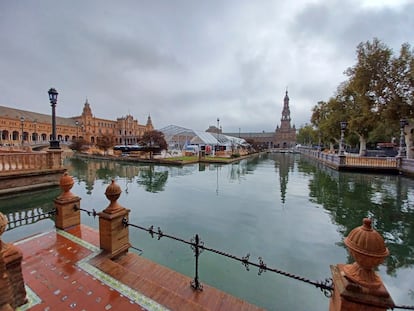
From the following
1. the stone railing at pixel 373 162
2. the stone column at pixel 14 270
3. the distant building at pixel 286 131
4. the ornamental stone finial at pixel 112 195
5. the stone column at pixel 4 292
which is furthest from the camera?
the distant building at pixel 286 131

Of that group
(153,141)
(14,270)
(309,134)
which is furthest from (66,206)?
(309,134)

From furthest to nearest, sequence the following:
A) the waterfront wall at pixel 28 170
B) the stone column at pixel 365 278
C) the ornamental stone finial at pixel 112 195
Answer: the waterfront wall at pixel 28 170 < the ornamental stone finial at pixel 112 195 < the stone column at pixel 365 278

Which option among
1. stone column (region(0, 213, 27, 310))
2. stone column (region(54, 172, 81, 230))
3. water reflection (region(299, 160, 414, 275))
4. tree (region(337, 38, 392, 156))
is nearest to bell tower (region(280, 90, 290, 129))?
tree (region(337, 38, 392, 156))

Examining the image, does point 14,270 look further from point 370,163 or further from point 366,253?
point 370,163

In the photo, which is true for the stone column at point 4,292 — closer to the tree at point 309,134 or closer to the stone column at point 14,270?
the stone column at point 14,270

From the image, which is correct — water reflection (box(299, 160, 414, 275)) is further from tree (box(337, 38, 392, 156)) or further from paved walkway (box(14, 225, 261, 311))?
tree (box(337, 38, 392, 156))

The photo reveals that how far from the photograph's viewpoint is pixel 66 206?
4.24 meters

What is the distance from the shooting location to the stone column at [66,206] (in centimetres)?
414

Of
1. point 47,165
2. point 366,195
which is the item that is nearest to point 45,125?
point 47,165

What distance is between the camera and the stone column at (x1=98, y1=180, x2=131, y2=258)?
328 centimetres

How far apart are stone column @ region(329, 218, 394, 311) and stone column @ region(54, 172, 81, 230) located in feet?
15.3

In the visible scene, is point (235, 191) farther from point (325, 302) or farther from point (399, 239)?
point (325, 302)

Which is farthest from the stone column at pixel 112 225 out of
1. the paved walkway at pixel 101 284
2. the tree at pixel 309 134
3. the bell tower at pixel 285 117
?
the bell tower at pixel 285 117

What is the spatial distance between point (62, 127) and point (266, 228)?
3525 inches
